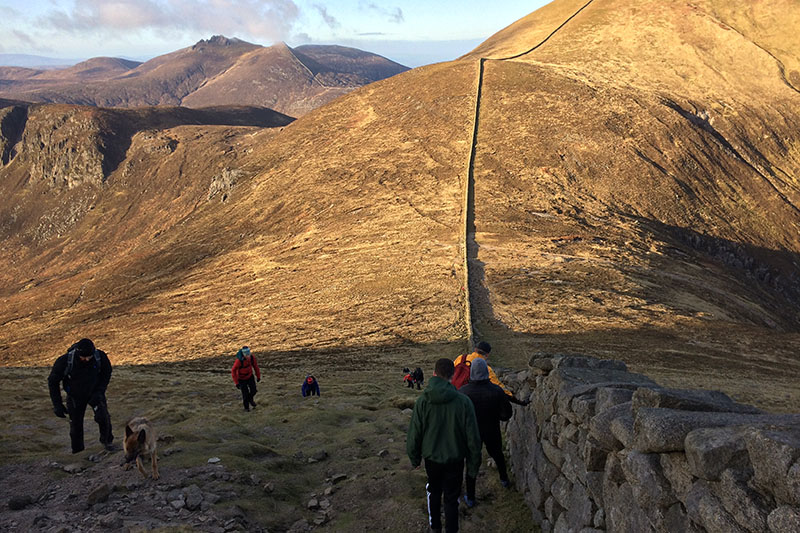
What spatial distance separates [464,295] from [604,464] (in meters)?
24.8

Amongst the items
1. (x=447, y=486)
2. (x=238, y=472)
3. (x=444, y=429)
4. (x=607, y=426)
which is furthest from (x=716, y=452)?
(x=238, y=472)

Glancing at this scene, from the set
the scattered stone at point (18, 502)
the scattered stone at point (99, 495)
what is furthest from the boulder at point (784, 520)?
the scattered stone at point (18, 502)

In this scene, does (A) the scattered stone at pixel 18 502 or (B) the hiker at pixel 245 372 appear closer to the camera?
(A) the scattered stone at pixel 18 502

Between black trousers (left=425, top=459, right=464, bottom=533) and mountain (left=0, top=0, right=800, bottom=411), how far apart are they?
13433mm

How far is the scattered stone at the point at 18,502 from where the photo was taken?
29.5 ft

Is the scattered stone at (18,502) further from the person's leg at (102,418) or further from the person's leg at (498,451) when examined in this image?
the person's leg at (498,451)

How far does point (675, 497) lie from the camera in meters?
5.09

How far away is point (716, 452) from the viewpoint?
4.48 metres

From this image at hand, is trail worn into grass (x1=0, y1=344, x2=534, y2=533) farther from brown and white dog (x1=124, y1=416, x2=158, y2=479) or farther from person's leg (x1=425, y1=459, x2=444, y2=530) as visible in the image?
person's leg (x1=425, y1=459, x2=444, y2=530)

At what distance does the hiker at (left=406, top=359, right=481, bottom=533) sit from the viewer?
7.42 meters

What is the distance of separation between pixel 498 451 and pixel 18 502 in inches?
297

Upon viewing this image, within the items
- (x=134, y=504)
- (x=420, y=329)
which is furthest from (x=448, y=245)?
(x=134, y=504)

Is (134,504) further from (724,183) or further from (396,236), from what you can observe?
(724,183)

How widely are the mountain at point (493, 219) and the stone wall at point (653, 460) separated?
12190mm
